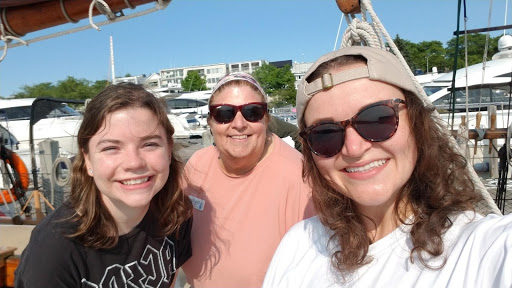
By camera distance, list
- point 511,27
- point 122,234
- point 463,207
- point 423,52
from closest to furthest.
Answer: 1. point 463,207
2. point 122,234
3. point 511,27
4. point 423,52

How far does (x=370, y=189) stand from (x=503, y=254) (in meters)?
0.44

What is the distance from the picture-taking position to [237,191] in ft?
7.43

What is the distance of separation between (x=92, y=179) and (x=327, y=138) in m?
1.22

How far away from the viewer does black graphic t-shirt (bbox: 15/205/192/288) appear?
151cm

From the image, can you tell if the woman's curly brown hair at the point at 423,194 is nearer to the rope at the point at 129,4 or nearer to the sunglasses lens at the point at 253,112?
the sunglasses lens at the point at 253,112

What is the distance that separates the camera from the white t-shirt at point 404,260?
1.02 meters

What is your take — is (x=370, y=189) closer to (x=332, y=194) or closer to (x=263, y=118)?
(x=332, y=194)

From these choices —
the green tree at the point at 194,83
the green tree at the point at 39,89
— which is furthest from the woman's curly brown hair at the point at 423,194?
the green tree at the point at 194,83

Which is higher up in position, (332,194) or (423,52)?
(423,52)

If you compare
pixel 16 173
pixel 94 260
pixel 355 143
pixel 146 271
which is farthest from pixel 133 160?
pixel 16 173

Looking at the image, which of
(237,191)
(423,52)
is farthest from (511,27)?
(423,52)

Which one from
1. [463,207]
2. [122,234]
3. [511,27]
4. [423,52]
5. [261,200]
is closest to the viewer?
[463,207]

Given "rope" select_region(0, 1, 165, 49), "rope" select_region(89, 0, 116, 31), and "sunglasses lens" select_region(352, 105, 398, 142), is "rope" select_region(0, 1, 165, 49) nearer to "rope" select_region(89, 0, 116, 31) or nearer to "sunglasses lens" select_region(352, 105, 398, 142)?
"rope" select_region(89, 0, 116, 31)

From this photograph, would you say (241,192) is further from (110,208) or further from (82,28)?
(82,28)
